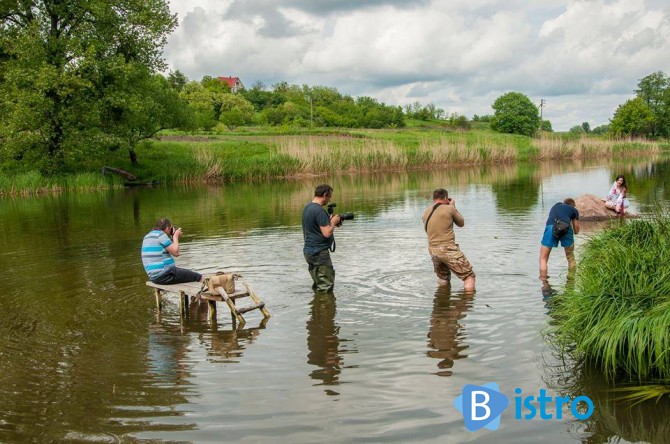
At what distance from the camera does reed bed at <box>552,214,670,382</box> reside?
6852 millimetres

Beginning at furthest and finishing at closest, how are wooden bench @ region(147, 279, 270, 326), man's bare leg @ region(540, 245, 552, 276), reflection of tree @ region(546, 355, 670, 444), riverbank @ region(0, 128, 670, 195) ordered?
riverbank @ region(0, 128, 670, 195), man's bare leg @ region(540, 245, 552, 276), wooden bench @ region(147, 279, 270, 326), reflection of tree @ region(546, 355, 670, 444)

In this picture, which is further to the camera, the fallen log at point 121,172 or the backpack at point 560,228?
the fallen log at point 121,172

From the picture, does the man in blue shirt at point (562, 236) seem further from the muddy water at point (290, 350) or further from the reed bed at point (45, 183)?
the reed bed at point (45, 183)

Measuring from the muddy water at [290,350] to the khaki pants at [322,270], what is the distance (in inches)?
11.3

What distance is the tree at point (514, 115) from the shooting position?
115 meters

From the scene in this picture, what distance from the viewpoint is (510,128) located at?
115438mm

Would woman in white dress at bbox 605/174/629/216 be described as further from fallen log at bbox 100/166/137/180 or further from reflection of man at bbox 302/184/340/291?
fallen log at bbox 100/166/137/180

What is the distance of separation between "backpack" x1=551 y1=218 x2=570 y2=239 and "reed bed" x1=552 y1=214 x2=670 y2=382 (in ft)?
8.48

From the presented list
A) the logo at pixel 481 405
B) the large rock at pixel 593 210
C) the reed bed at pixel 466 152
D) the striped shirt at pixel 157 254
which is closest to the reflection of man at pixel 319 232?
the striped shirt at pixel 157 254

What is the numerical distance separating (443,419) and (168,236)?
629 cm

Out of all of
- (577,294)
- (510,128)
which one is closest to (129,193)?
(577,294)

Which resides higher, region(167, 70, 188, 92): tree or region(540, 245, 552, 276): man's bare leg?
region(167, 70, 188, 92): tree

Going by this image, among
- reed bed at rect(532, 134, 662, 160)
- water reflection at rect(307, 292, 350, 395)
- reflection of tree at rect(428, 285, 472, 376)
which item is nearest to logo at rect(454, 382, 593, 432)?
reflection of tree at rect(428, 285, 472, 376)

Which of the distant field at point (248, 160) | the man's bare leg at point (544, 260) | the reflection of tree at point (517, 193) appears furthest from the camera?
the distant field at point (248, 160)
